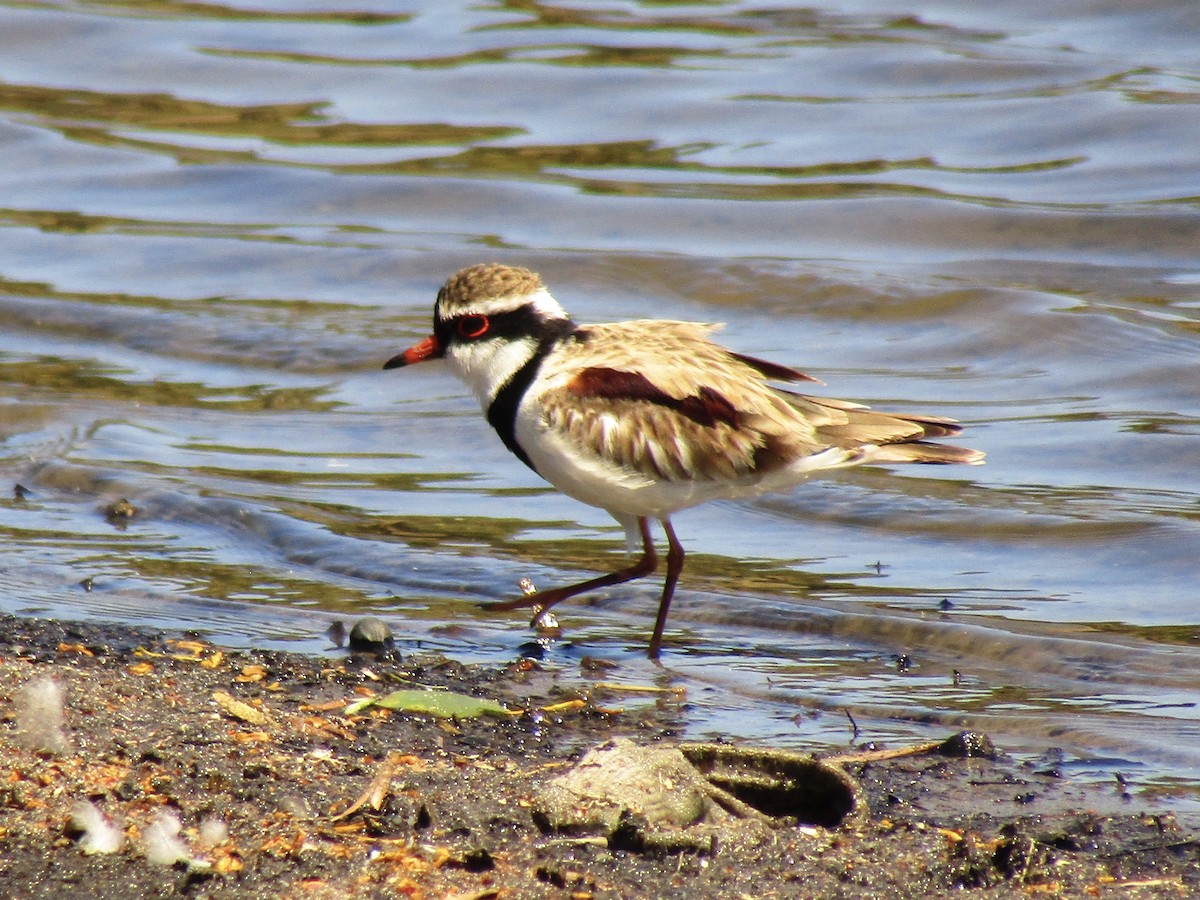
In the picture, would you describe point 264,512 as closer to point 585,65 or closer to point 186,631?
point 186,631

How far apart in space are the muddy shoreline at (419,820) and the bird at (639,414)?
1.25 m

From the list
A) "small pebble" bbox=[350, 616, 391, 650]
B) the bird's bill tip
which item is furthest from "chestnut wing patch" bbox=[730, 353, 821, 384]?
"small pebble" bbox=[350, 616, 391, 650]

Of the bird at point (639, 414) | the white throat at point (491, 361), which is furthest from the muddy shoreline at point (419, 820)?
the white throat at point (491, 361)

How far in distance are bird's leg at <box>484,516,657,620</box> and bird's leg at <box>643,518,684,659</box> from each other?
1.3 inches

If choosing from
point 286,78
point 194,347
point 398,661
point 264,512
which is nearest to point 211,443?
point 264,512

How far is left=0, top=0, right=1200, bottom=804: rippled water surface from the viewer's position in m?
6.05

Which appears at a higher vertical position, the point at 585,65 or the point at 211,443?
the point at 585,65

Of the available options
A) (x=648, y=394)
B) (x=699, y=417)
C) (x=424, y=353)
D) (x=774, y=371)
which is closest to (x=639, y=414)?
(x=648, y=394)

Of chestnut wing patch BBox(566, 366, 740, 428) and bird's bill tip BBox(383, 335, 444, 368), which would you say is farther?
bird's bill tip BBox(383, 335, 444, 368)

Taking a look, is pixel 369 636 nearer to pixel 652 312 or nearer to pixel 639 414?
pixel 639 414

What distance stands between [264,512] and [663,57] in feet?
29.1

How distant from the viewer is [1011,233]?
11328 millimetres

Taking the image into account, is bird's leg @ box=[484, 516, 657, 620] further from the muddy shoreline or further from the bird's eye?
the muddy shoreline

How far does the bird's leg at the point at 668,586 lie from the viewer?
19.1ft
